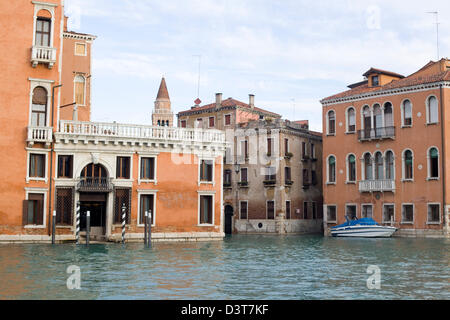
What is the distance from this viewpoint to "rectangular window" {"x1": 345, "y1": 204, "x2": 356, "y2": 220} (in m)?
37.8

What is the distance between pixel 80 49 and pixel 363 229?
18888 mm

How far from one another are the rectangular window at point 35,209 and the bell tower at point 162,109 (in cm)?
4773

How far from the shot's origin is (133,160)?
1084 inches

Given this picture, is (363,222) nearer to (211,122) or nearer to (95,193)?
(211,122)

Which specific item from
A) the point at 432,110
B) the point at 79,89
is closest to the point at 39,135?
the point at 79,89

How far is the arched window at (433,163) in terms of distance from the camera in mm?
34031

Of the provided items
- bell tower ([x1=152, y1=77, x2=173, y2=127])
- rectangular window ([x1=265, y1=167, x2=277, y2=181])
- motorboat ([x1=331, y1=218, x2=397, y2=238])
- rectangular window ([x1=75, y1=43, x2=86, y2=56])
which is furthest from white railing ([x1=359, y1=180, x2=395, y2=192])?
bell tower ([x1=152, y1=77, x2=173, y2=127])

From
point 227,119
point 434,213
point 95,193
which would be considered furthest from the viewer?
point 227,119

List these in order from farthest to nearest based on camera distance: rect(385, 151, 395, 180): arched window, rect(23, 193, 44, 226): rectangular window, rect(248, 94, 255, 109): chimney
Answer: rect(248, 94, 255, 109): chimney, rect(385, 151, 395, 180): arched window, rect(23, 193, 44, 226): rectangular window

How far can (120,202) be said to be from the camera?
89.7 ft

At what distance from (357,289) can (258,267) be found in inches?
186

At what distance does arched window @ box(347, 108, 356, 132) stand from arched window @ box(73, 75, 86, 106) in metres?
16.2

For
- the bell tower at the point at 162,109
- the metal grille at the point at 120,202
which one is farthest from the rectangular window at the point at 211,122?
the bell tower at the point at 162,109

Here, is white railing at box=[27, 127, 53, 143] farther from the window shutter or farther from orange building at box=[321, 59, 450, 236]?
orange building at box=[321, 59, 450, 236]
